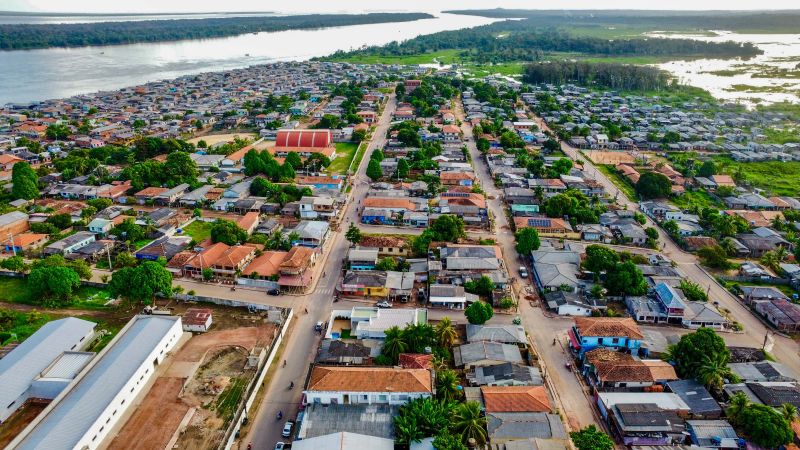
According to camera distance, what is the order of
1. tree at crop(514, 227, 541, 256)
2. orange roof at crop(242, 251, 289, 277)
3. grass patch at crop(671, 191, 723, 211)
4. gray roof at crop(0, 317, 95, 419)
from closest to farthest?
gray roof at crop(0, 317, 95, 419), orange roof at crop(242, 251, 289, 277), tree at crop(514, 227, 541, 256), grass patch at crop(671, 191, 723, 211)

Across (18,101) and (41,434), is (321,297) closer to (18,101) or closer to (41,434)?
(41,434)

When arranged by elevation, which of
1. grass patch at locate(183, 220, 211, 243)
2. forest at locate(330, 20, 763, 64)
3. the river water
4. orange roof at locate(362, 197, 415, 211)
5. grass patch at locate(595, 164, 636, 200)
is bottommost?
grass patch at locate(183, 220, 211, 243)

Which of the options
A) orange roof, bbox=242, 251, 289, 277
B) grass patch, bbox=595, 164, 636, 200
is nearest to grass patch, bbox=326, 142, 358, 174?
orange roof, bbox=242, 251, 289, 277

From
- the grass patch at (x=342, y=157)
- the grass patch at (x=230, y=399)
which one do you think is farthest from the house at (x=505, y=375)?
the grass patch at (x=342, y=157)

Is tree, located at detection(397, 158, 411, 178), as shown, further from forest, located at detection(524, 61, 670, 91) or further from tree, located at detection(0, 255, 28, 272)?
forest, located at detection(524, 61, 670, 91)

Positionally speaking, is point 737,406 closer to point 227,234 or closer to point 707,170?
point 227,234

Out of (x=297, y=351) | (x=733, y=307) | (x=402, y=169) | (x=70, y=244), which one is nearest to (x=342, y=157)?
(x=402, y=169)

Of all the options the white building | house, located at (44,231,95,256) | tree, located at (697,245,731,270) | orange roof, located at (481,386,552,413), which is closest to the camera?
the white building

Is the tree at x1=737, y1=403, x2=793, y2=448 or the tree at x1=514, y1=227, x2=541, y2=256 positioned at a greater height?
the tree at x1=514, y1=227, x2=541, y2=256
